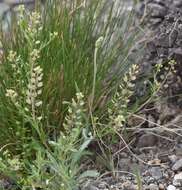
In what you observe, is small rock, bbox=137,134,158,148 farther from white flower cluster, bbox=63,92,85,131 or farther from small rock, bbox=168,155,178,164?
white flower cluster, bbox=63,92,85,131

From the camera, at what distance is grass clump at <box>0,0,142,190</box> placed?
202cm

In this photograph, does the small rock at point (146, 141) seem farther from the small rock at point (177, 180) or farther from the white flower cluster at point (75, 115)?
the white flower cluster at point (75, 115)

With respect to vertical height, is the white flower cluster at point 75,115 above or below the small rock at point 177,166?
above

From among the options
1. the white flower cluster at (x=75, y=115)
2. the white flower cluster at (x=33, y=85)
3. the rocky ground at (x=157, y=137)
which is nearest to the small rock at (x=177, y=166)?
the rocky ground at (x=157, y=137)

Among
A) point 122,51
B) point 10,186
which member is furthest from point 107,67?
point 10,186

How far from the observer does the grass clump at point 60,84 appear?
2.02 m

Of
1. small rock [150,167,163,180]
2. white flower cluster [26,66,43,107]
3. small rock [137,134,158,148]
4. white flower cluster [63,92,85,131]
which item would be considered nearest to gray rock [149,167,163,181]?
small rock [150,167,163,180]

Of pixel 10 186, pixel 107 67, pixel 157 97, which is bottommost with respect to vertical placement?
pixel 10 186

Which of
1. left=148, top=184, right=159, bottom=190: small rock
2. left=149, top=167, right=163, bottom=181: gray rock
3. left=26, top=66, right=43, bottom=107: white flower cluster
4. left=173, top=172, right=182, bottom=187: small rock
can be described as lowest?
left=148, top=184, right=159, bottom=190: small rock

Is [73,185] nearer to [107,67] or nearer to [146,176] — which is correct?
[146,176]

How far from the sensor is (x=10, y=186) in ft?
7.30

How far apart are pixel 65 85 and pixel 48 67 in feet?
0.33

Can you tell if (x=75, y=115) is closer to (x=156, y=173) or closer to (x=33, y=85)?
(x=33, y=85)

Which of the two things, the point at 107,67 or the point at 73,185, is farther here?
the point at 107,67
